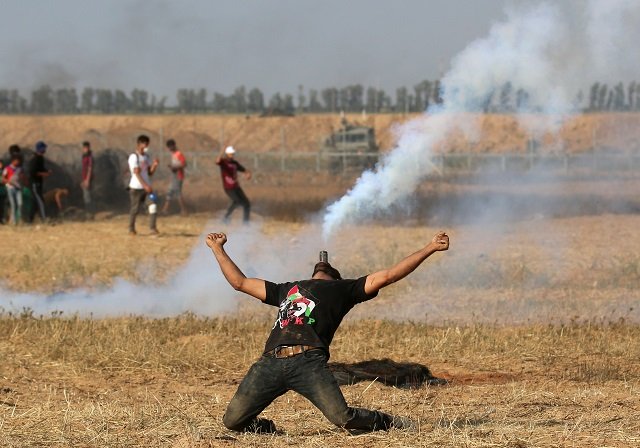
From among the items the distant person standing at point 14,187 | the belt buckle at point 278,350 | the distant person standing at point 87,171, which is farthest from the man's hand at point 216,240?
the distant person standing at point 87,171

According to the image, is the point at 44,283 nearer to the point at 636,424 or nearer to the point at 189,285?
the point at 189,285

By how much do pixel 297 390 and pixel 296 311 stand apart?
578mm

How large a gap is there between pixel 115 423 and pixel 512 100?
440 inches

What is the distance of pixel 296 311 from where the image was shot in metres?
8.69

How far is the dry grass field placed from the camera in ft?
28.8

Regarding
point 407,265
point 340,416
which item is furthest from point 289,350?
point 407,265

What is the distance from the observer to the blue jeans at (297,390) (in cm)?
843

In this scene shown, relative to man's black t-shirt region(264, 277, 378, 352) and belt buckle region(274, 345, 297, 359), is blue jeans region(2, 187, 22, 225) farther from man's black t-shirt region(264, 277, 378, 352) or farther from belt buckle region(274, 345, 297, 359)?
belt buckle region(274, 345, 297, 359)

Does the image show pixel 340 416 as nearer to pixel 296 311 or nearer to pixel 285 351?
pixel 285 351

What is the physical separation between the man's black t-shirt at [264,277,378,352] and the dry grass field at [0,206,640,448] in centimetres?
70

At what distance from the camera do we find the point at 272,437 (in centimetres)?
848

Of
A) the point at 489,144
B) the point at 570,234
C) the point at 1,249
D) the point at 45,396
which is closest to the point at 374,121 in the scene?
the point at 489,144

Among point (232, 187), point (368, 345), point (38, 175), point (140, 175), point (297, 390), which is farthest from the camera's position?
point (38, 175)

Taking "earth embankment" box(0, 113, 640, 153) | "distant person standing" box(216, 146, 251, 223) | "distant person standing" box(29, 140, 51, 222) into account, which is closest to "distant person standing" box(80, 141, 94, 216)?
"distant person standing" box(29, 140, 51, 222)
